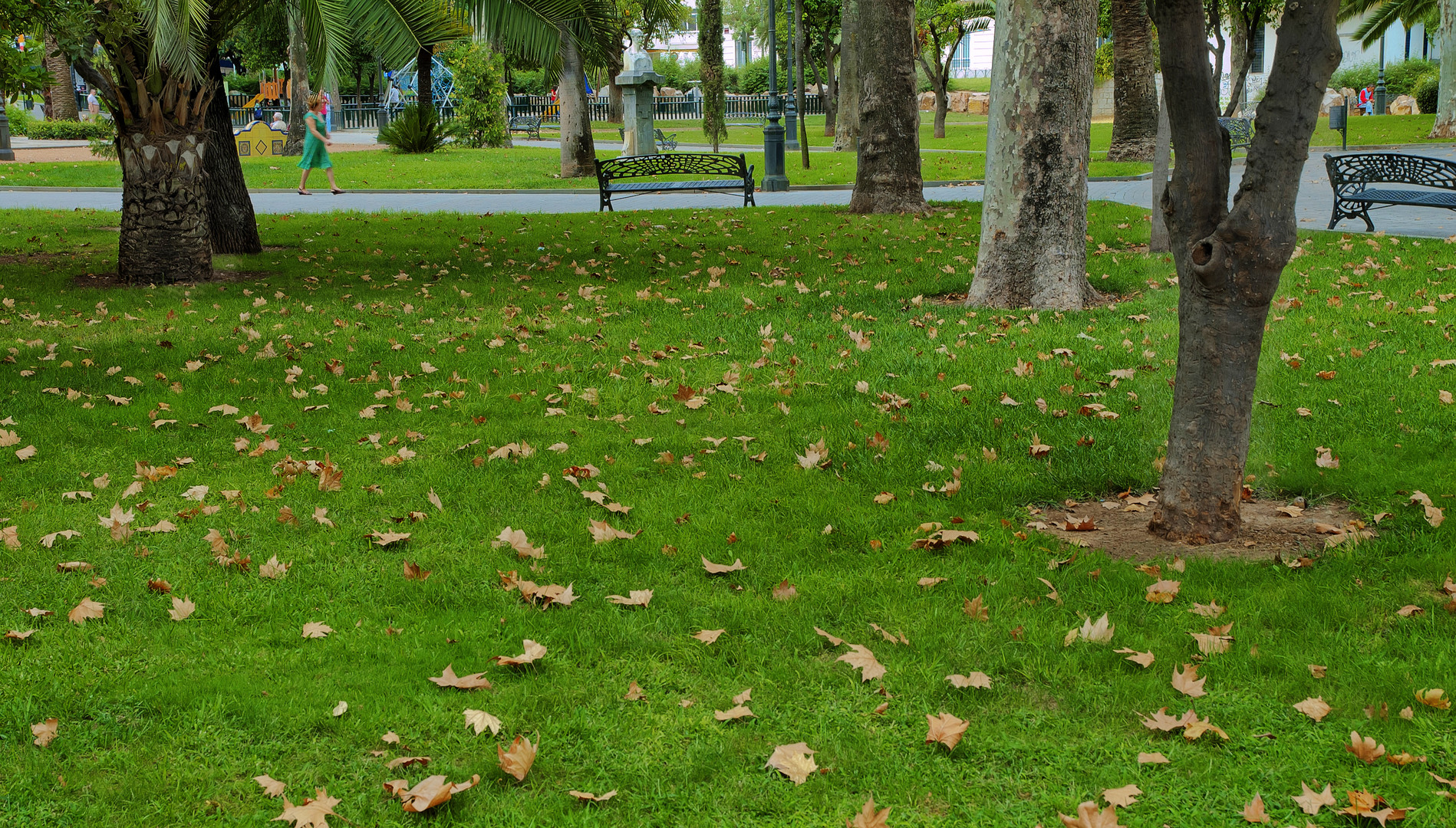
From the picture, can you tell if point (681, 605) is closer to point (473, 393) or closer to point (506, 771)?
point (506, 771)

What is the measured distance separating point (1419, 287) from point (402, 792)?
860 centimetres

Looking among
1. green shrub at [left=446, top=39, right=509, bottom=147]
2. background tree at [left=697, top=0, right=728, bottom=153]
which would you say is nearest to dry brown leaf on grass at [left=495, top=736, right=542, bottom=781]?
A: background tree at [left=697, top=0, right=728, bottom=153]

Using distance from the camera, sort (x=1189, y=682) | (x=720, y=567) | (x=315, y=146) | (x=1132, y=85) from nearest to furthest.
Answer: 1. (x=1189, y=682)
2. (x=720, y=567)
3. (x=315, y=146)
4. (x=1132, y=85)

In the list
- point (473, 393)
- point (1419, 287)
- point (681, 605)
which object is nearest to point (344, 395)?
point (473, 393)

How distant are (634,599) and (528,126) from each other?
1682 inches

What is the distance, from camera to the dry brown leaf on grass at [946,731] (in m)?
3.09

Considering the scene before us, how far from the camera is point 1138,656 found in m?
3.48

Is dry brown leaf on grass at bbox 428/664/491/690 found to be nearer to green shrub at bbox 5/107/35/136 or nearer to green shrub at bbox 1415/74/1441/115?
green shrub at bbox 1415/74/1441/115

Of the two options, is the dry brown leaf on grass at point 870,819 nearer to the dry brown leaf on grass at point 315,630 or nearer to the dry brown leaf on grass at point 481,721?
the dry brown leaf on grass at point 481,721

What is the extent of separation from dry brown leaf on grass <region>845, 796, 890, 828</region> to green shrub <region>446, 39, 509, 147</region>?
104 feet

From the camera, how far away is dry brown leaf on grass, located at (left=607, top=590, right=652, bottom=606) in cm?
402

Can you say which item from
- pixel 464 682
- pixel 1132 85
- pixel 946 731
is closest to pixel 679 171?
pixel 1132 85

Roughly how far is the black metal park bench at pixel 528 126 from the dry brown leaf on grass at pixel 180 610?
35.4 meters

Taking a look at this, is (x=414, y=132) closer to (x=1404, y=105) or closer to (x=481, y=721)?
(x=481, y=721)
